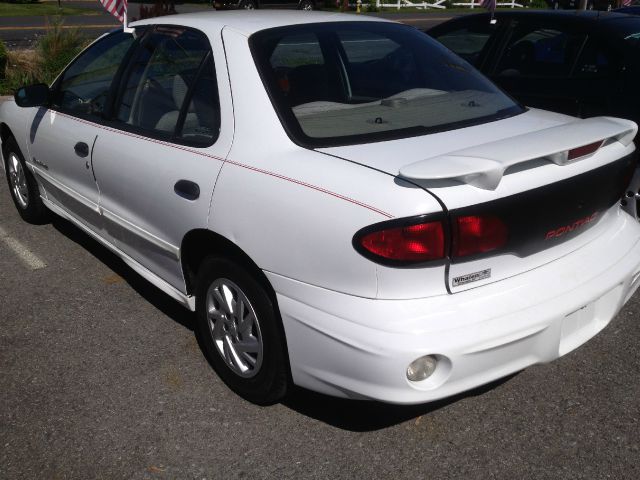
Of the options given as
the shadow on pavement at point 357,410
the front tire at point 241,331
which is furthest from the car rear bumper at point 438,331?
the shadow on pavement at point 357,410

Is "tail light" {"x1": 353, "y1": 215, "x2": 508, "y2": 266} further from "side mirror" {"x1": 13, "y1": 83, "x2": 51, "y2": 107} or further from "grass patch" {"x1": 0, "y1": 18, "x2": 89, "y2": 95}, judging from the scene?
"grass patch" {"x1": 0, "y1": 18, "x2": 89, "y2": 95}

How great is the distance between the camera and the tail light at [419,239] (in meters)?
2.40

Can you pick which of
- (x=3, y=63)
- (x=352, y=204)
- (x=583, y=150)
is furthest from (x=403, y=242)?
(x=3, y=63)

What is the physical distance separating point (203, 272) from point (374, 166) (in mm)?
1061

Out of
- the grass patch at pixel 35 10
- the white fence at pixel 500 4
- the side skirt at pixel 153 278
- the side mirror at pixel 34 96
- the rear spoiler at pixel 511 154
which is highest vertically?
the rear spoiler at pixel 511 154

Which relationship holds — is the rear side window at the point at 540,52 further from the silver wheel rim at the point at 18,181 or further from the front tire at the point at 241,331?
the silver wheel rim at the point at 18,181

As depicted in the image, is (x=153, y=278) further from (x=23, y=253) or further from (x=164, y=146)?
(x=23, y=253)

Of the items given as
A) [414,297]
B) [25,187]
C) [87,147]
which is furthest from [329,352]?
[25,187]

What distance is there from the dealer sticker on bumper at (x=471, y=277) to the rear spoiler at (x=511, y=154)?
32 centimetres

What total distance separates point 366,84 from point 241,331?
4.46 feet

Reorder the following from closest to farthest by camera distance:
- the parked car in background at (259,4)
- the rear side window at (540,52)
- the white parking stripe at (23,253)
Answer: the white parking stripe at (23,253), the rear side window at (540,52), the parked car in background at (259,4)

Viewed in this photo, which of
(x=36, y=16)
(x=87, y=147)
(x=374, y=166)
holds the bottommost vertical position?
(x=36, y=16)

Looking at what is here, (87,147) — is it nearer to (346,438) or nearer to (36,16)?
(346,438)

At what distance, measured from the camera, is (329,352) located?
258cm
